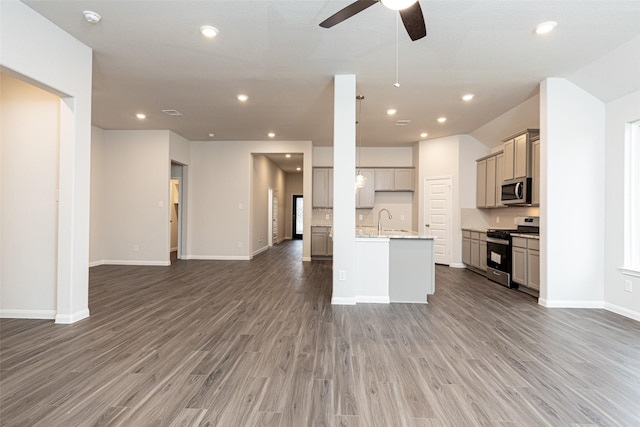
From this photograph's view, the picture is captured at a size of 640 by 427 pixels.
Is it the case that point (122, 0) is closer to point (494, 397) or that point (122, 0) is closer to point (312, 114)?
point (312, 114)

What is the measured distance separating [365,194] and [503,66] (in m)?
4.68

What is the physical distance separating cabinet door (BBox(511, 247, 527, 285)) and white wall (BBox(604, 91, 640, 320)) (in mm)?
887

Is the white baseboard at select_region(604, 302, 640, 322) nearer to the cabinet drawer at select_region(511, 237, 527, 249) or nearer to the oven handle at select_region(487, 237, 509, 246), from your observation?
the cabinet drawer at select_region(511, 237, 527, 249)

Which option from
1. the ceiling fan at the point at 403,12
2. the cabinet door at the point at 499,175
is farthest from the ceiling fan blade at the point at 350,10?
the cabinet door at the point at 499,175

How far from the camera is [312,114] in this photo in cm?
560

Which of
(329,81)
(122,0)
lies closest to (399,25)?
(329,81)

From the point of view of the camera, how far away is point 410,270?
13.8ft

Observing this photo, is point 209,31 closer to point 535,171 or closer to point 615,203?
point 535,171

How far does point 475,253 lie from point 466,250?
0.42m

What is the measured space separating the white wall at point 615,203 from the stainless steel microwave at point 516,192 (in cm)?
106

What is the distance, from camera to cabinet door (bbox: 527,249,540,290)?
4356 mm

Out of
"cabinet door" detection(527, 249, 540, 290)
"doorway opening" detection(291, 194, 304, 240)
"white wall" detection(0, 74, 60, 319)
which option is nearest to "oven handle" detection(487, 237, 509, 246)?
"cabinet door" detection(527, 249, 540, 290)

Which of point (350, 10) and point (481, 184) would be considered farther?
point (481, 184)

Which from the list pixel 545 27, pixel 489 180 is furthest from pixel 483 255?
pixel 545 27
